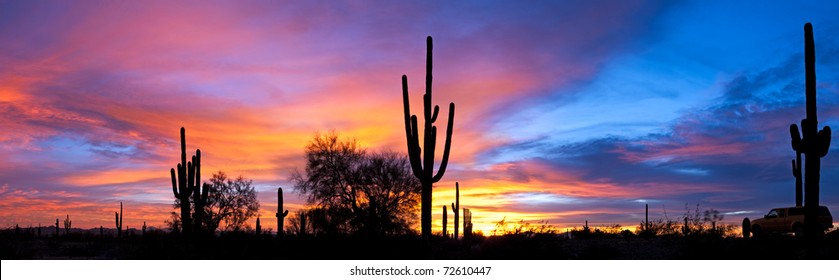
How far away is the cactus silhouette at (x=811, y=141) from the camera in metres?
17.2

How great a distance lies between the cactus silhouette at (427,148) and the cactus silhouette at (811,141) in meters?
8.03

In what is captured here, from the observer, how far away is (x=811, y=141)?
17.5m

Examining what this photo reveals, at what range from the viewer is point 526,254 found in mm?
15594

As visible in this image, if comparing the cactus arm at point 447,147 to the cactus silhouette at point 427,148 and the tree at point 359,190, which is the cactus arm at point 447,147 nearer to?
the cactus silhouette at point 427,148

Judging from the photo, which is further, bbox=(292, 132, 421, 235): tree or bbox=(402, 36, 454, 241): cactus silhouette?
bbox=(292, 132, 421, 235): tree

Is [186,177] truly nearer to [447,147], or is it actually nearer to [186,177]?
[186,177]

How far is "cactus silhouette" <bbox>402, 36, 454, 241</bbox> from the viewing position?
16.8m

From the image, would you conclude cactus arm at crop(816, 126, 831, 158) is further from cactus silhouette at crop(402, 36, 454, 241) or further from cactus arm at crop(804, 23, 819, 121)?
cactus silhouette at crop(402, 36, 454, 241)

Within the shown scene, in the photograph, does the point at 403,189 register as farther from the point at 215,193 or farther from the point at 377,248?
the point at 377,248

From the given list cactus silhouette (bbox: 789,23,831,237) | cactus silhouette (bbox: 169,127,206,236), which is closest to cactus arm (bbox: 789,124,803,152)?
cactus silhouette (bbox: 789,23,831,237)

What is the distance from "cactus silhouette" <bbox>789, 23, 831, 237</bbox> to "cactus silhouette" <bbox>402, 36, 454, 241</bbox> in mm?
8030
